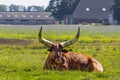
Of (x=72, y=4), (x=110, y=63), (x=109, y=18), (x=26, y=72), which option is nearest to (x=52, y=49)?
(x=26, y=72)

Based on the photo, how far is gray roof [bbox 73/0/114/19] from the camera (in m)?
112

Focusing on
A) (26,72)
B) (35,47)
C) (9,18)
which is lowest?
(9,18)

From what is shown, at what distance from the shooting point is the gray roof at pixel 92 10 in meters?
112

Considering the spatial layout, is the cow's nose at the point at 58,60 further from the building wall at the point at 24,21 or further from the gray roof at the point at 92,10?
the building wall at the point at 24,21

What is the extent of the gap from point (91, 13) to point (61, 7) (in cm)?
1203

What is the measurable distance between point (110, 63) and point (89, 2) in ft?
330

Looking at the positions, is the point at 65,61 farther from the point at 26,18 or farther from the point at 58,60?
the point at 26,18

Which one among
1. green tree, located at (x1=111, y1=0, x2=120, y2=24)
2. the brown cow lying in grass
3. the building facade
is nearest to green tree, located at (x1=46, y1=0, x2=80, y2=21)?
the building facade

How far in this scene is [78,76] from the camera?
12.3m

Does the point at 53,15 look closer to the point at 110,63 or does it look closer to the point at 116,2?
the point at 116,2

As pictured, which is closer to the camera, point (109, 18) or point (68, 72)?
point (68, 72)

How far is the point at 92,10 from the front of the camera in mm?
114562

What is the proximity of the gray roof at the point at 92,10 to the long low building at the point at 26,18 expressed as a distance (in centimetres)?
1172

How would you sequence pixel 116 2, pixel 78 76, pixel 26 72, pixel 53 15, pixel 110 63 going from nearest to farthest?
pixel 78 76 < pixel 26 72 < pixel 110 63 < pixel 116 2 < pixel 53 15
